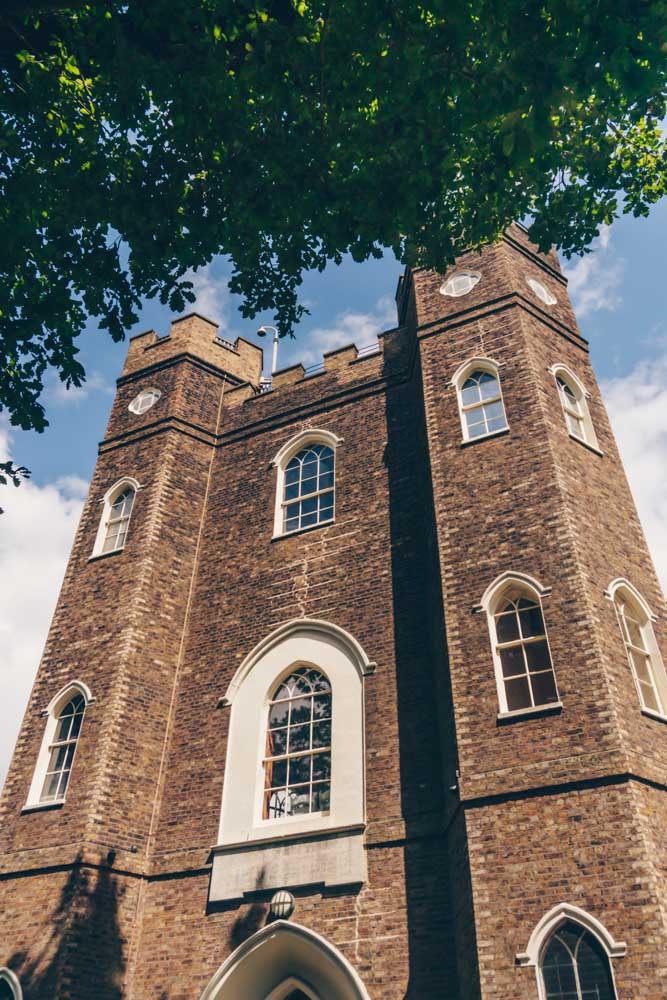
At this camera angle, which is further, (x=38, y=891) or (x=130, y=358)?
(x=130, y=358)

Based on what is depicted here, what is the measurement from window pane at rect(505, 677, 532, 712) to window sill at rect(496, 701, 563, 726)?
0.22 meters

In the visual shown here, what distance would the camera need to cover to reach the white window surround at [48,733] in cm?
1347

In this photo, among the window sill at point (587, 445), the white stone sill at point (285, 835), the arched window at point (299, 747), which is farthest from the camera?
the window sill at point (587, 445)

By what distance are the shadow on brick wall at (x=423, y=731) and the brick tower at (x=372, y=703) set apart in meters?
0.04

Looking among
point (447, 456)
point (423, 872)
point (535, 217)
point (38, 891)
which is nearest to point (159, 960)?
point (38, 891)

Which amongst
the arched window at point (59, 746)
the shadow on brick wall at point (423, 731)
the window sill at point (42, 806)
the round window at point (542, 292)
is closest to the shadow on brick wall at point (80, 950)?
the window sill at point (42, 806)

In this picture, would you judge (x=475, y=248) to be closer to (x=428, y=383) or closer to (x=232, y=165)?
(x=232, y=165)

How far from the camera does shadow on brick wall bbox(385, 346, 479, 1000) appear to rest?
33.0 feet

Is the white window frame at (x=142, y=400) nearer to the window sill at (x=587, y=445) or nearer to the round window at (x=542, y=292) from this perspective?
the round window at (x=542, y=292)

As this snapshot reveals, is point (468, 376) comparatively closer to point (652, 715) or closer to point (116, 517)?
point (652, 715)

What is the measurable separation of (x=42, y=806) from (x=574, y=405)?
11.1 metres

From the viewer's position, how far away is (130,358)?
20000 millimetres

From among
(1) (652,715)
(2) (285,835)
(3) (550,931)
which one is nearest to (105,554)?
(2) (285,835)

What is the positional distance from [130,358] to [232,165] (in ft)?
37.8
